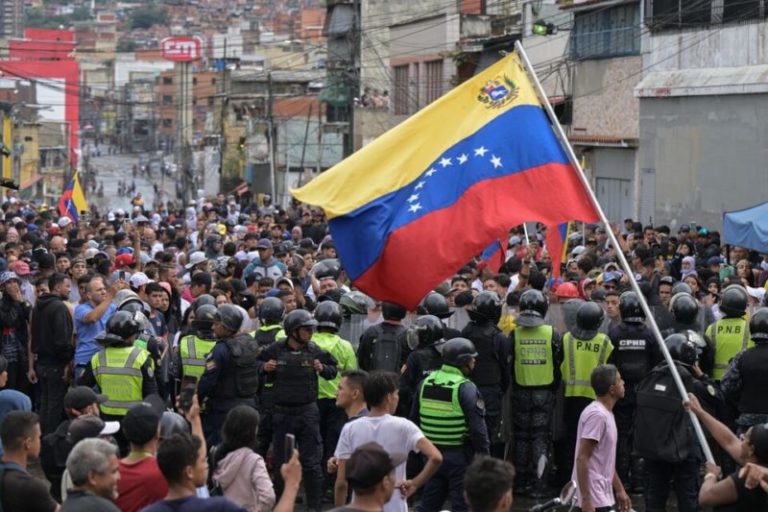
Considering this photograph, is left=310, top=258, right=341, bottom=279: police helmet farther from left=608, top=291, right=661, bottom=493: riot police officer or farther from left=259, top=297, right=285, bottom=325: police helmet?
left=608, top=291, right=661, bottom=493: riot police officer

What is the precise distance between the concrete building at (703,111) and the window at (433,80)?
19108 mm

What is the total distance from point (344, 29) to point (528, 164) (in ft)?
182

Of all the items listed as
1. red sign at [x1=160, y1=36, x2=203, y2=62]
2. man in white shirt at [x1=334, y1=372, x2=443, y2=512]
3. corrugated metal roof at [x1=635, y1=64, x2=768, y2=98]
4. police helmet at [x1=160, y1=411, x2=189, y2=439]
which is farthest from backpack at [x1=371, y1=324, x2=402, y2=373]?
red sign at [x1=160, y1=36, x2=203, y2=62]

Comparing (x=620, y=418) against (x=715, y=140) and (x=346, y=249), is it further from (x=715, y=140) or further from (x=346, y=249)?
(x=715, y=140)

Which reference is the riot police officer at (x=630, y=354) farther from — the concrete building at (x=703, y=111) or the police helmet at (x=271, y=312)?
the concrete building at (x=703, y=111)

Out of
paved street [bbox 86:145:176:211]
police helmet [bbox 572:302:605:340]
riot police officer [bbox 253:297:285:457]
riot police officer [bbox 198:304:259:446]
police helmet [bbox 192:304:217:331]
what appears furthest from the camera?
paved street [bbox 86:145:176:211]

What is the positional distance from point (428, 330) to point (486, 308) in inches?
29.7

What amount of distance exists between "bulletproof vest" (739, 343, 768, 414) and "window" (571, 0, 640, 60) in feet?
77.7

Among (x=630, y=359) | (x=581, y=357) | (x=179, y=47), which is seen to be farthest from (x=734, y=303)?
(x=179, y=47)

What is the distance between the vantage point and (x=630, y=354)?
1280 centimetres

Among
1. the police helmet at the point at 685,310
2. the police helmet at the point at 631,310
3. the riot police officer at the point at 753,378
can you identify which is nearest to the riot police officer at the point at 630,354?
the police helmet at the point at 631,310

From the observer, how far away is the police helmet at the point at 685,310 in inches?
506

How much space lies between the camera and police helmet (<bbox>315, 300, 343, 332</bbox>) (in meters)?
12.7

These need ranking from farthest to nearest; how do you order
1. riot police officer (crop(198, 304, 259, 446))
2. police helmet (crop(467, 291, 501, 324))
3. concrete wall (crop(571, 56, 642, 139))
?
concrete wall (crop(571, 56, 642, 139)) → police helmet (crop(467, 291, 501, 324)) → riot police officer (crop(198, 304, 259, 446))
